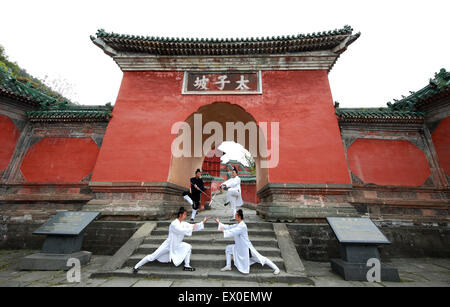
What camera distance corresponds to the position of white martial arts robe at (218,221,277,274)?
3.57 metres

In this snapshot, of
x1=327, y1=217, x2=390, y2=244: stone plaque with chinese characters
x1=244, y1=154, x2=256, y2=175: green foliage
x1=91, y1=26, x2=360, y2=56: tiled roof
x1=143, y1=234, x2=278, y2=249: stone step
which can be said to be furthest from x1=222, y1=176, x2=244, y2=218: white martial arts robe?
x1=244, y1=154, x2=256, y2=175: green foliage

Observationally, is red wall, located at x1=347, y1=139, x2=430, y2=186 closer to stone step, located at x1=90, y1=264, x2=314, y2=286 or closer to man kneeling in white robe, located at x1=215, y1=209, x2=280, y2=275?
stone step, located at x1=90, y1=264, x2=314, y2=286

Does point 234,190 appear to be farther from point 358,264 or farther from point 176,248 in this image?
point 358,264

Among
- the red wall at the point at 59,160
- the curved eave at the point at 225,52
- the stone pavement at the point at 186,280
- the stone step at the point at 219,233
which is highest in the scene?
the curved eave at the point at 225,52

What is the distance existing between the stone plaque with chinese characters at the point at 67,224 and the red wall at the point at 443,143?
35.2 feet

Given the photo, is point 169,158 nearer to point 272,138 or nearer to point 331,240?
point 272,138

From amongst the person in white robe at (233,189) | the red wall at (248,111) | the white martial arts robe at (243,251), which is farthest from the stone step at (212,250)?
the red wall at (248,111)

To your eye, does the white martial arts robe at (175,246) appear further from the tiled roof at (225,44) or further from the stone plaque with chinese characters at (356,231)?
the tiled roof at (225,44)

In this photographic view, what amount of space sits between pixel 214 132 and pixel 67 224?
6.21 meters

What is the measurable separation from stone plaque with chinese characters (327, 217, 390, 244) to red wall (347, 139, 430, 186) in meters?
2.75

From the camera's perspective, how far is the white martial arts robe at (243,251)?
357cm

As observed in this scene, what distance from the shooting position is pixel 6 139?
21.9 feet

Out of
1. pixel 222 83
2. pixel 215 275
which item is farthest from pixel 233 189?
pixel 222 83
